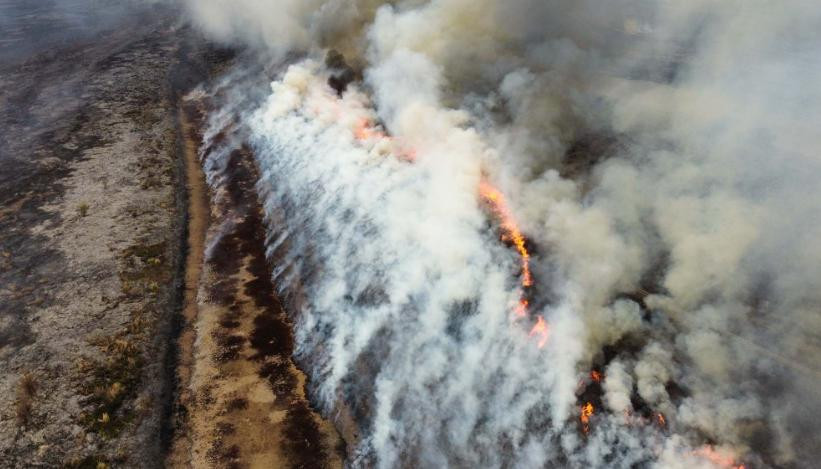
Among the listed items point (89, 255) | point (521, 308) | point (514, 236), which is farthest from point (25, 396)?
point (514, 236)

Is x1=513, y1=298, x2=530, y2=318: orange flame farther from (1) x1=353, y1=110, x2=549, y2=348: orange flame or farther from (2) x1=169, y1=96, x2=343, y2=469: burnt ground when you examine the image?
(2) x1=169, y1=96, x2=343, y2=469: burnt ground

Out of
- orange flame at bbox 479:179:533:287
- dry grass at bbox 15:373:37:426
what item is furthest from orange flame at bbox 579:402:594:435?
dry grass at bbox 15:373:37:426

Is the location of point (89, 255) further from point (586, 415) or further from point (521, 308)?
point (586, 415)

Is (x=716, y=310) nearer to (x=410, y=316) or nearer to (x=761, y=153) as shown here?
(x=761, y=153)

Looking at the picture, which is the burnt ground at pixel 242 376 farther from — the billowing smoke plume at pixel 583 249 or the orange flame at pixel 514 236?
the orange flame at pixel 514 236

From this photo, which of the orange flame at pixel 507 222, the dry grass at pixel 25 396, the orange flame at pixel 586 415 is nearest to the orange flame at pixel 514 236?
the orange flame at pixel 507 222

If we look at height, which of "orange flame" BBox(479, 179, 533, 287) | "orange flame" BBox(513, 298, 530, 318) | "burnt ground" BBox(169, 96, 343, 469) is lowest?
"burnt ground" BBox(169, 96, 343, 469)
